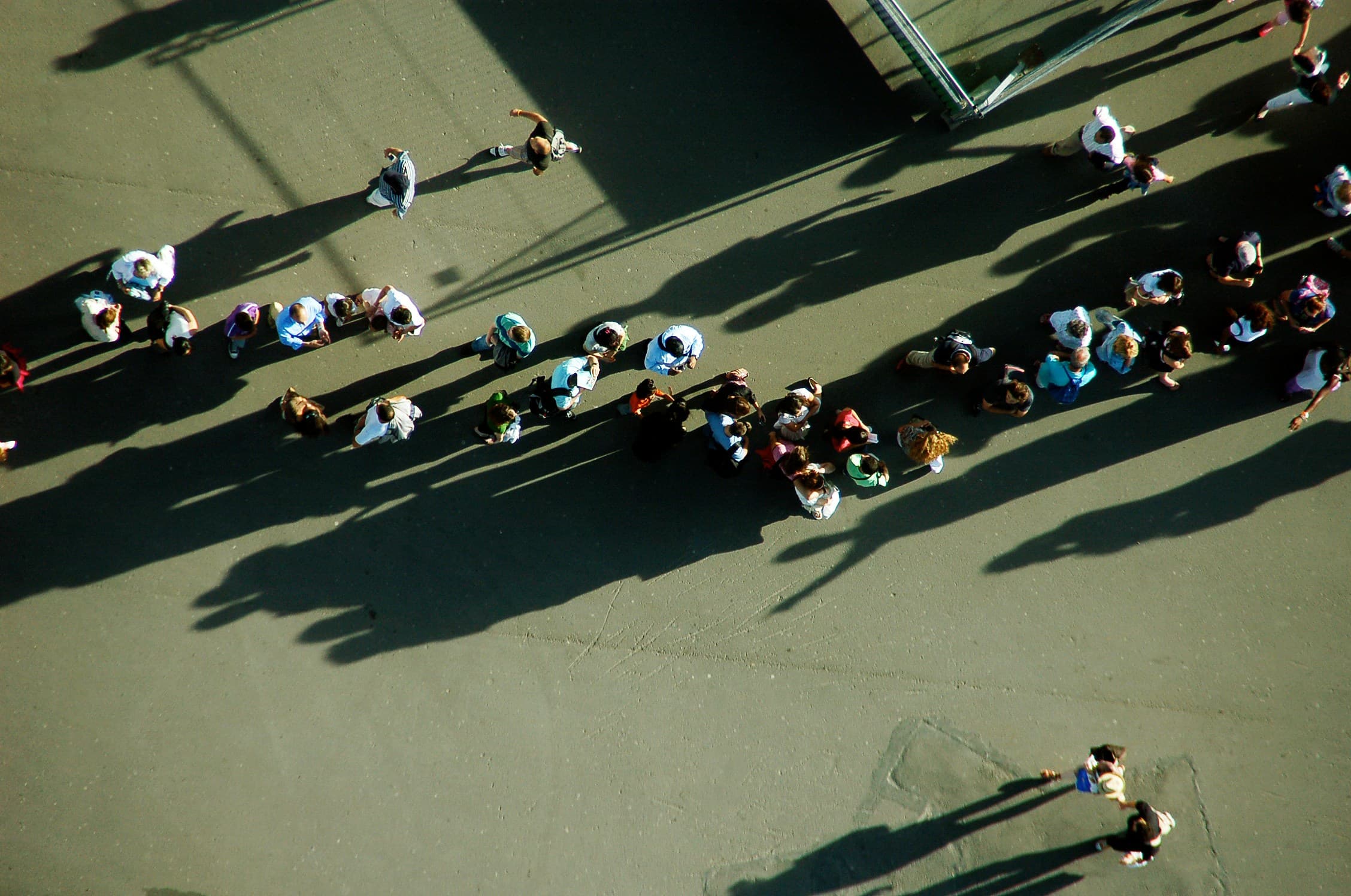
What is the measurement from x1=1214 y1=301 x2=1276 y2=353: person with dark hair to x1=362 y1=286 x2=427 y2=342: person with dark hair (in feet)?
24.4

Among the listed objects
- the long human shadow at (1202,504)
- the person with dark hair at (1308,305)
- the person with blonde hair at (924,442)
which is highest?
the person with blonde hair at (924,442)

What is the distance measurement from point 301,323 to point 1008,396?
6143 mm

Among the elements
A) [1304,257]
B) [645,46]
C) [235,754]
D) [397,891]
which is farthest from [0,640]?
[1304,257]

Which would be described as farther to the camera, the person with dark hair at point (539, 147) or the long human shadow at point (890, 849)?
the long human shadow at point (890, 849)

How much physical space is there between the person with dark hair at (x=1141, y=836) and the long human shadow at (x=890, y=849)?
0.45m

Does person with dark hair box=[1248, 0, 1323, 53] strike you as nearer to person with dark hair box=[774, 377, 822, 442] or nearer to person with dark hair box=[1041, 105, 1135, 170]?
person with dark hair box=[1041, 105, 1135, 170]

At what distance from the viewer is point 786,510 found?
6.60 m

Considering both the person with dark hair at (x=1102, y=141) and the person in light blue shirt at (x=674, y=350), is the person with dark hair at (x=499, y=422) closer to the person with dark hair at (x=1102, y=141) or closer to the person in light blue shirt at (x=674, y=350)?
the person in light blue shirt at (x=674, y=350)

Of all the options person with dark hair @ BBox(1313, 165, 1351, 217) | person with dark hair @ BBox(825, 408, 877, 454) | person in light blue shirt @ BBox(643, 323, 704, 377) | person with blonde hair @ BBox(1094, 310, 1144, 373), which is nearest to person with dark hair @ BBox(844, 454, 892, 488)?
person with dark hair @ BBox(825, 408, 877, 454)

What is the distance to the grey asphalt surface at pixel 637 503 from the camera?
622 cm

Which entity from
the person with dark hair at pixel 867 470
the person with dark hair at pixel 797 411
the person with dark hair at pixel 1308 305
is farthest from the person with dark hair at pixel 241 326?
the person with dark hair at pixel 1308 305

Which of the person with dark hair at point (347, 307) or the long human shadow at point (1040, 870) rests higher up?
the person with dark hair at point (347, 307)

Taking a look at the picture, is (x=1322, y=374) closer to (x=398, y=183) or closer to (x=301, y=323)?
(x=398, y=183)

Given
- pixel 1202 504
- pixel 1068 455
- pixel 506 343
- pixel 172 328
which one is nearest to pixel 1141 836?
pixel 1202 504
